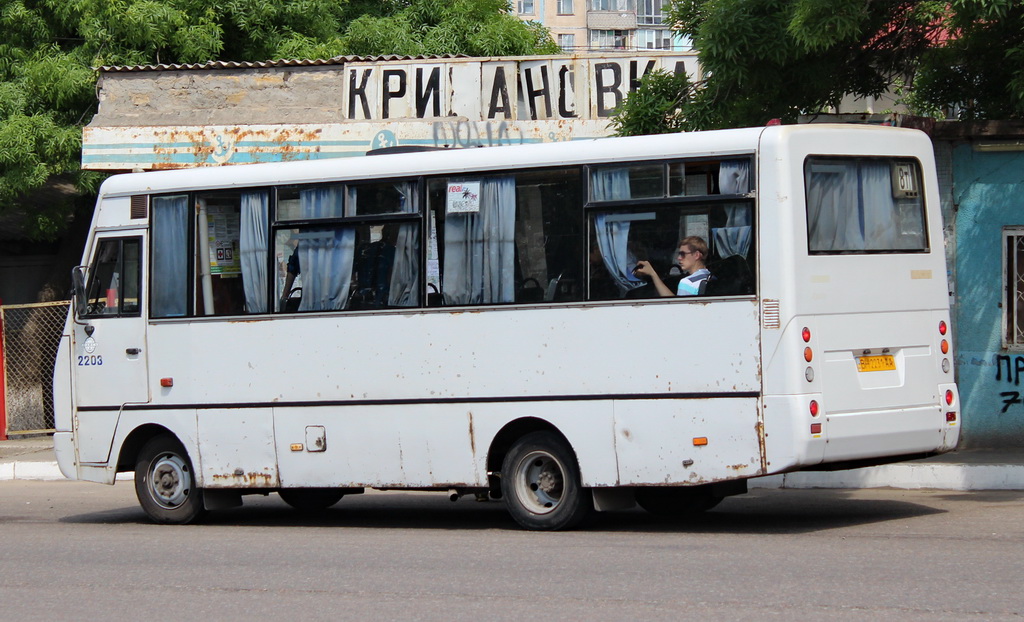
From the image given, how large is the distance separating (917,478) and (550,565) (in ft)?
17.5

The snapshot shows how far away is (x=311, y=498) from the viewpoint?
39.8 feet

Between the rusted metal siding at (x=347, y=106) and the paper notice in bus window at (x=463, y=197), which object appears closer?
the paper notice in bus window at (x=463, y=197)

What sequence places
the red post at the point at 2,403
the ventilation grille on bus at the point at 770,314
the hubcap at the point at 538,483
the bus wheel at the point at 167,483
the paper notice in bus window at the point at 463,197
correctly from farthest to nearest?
the red post at the point at 2,403 → the bus wheel at the point at 167,483 → the paper notice in bus window at the point at 463,197 → the hubcap at the point at 538,483 → the ventilation grille on bus at the point at 770,314

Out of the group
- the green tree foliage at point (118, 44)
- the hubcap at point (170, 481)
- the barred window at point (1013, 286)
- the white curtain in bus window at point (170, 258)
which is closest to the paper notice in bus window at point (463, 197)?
the white curtain in bus window at point (170, 258)

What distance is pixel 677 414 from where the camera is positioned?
9039 millimetres

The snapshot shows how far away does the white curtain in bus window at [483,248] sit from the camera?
9750 millimetres

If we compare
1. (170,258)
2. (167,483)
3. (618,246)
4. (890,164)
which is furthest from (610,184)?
(167,483)

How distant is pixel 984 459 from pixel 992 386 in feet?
3.91

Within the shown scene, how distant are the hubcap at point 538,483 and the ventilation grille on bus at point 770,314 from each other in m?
1.93

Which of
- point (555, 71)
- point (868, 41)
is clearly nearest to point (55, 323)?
point (555, 71)

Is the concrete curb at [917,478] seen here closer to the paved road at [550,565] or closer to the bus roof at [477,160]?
the paved road at [550,565]

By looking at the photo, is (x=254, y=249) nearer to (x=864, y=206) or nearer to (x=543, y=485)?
(x=543, y=485)

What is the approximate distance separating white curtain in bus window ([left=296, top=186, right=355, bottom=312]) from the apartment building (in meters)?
66.9

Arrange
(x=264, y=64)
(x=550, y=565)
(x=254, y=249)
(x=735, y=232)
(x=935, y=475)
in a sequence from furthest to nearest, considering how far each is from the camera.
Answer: (x=264, y=64) → (x=935, y=475) → (x=254, y=249) → (x=735, y=232) → (x=550, y=565)
